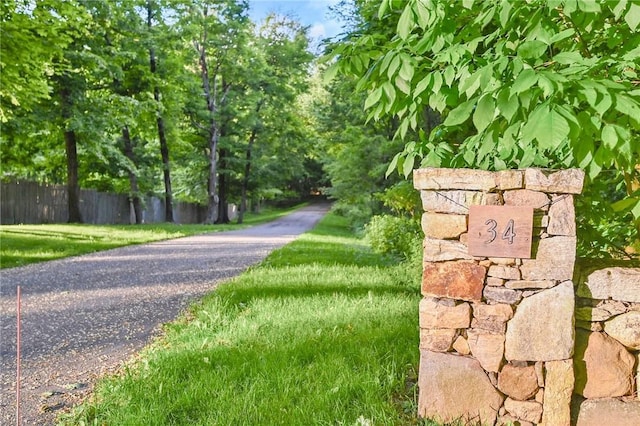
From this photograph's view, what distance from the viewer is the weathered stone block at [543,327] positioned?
92.0 inches

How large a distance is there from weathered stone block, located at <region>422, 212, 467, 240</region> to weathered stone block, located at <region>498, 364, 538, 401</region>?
2.33 ft

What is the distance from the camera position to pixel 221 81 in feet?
85.6

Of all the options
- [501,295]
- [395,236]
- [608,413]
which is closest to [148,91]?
[395,236]

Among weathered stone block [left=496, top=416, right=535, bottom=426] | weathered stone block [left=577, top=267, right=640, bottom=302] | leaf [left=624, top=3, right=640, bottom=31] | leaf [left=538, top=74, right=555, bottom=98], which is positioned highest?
leaf [left=624, top=3, right=640, bottom=31]

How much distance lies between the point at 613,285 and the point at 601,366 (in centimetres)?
41

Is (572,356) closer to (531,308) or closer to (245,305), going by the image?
(531,308)

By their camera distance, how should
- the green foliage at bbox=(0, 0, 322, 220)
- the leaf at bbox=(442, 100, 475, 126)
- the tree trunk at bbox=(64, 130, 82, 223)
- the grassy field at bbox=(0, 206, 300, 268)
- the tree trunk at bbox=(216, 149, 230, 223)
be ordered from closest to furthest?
the leaf at bbox=(442, 100, 475, 126)
the grassy field at bbox=(0, 206, 300, 268)
the green foliage at bbox=(0, 0, 322, 220)
the tree trunk at bbox=(64, 130, 82, 223)
the tree trunk at bbox=(216, 149, 230, 223)

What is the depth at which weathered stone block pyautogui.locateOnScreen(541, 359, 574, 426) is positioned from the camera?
237 cm

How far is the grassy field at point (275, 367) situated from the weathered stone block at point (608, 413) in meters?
0.83

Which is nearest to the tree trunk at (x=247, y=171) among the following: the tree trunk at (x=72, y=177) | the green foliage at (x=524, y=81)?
the tree trunk at (x=72, y=177)

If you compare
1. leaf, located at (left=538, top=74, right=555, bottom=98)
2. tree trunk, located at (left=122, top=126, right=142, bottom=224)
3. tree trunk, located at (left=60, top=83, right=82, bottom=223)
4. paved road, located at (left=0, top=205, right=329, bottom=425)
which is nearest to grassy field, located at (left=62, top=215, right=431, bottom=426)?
paved road, located at (left=0, top=205, right=329, bottom=425)

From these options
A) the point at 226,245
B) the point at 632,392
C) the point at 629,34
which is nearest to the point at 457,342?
the point at 632,392

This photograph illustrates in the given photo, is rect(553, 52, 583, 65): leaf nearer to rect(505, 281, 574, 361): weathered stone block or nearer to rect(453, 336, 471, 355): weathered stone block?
rect(505, 281, 574, 361): weathered stone block

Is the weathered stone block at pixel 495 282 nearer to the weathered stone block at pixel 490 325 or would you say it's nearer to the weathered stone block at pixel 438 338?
the weathered stone block at pixel 490 325
